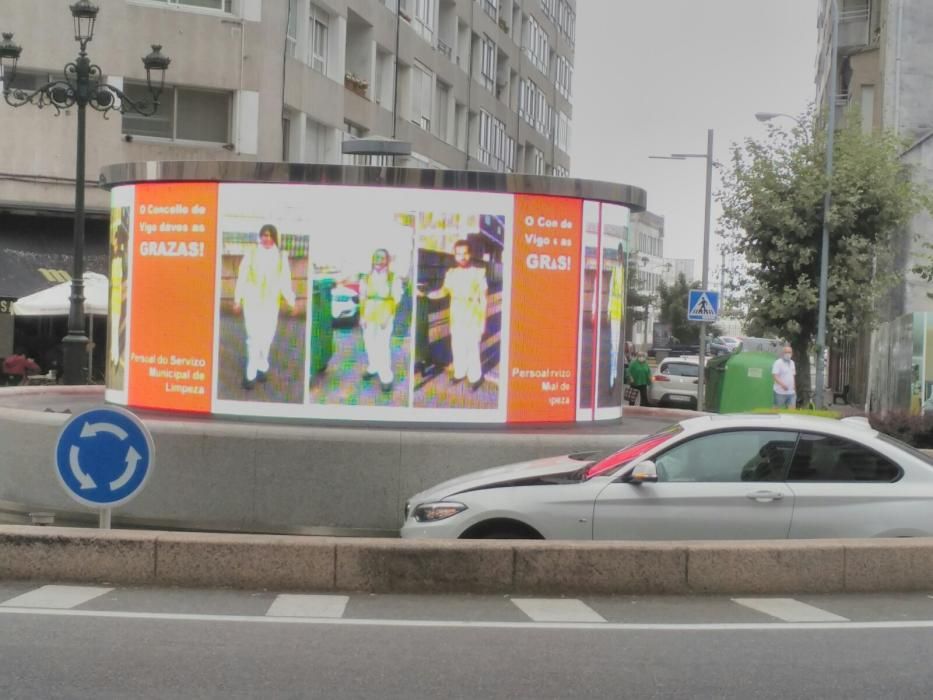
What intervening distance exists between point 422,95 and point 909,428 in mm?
28529

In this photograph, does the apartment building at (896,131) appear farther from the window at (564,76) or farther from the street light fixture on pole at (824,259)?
the window at (564,76)

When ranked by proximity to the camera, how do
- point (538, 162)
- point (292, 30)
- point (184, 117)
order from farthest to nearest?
point (538, 162)
point (292, 30)
point (184, 117)

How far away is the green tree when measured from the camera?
1428 inches

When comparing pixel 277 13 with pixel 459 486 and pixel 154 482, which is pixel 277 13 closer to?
pixel 154 482

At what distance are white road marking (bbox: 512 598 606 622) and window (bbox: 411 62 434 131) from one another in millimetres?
36247

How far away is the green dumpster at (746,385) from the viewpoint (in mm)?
29188

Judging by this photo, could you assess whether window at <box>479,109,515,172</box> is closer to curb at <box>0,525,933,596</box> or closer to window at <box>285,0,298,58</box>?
window at <box>285,0,298,58</box>

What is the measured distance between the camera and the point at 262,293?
14477mm

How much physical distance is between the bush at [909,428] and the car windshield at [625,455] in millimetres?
9777

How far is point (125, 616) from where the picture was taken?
7.86 m

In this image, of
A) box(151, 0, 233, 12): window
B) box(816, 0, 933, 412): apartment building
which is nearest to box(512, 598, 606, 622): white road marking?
box(816, 0, 933, 412): apartment building

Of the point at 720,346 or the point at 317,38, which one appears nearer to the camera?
the point at 317,38

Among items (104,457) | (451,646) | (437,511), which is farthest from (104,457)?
(451,646)

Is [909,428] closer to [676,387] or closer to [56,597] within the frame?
[56,597]
